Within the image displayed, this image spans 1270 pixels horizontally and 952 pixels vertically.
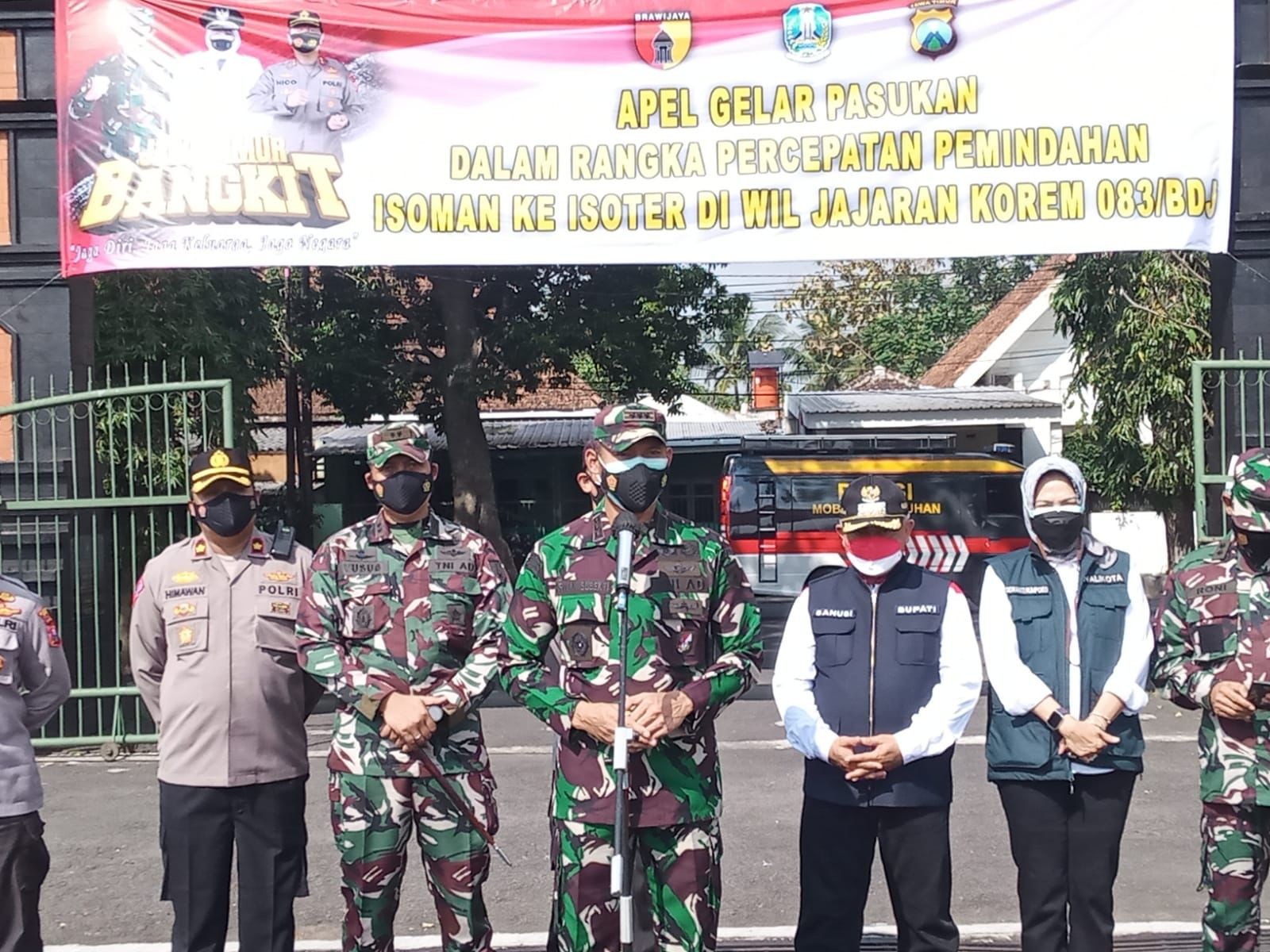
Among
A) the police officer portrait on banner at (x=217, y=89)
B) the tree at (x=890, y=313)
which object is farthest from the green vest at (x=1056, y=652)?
the tree at (x=890, y=313)

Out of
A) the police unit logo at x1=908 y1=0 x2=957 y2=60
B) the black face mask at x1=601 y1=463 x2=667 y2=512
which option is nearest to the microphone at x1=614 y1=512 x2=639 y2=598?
the black face mask at x1=601 y1=463 x2=667 y2=512

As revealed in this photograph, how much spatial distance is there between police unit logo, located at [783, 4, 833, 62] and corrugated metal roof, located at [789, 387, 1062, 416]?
60.0 feet

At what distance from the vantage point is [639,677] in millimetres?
3686

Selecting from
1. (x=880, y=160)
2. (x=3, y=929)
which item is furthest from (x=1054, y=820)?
(x=880, y=160)

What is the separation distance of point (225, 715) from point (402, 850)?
0.72 m

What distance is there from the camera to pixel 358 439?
2805cm

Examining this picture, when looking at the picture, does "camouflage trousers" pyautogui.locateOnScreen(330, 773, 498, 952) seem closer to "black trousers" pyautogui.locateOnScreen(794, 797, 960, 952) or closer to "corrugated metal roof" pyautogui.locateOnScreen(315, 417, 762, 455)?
"black trousers" pyautogui.locateOnScreen(794, 797, 960, 952)

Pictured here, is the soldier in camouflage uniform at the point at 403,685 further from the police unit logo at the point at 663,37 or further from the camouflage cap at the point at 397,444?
the police unit logo at the point at 663,37

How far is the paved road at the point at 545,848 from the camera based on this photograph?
204 inches

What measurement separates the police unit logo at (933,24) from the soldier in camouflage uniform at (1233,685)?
4056 millimetres

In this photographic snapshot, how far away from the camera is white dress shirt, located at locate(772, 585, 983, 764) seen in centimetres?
383

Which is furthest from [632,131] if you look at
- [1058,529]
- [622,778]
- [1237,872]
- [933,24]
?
[1237,872]

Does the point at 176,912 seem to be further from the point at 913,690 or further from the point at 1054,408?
the point at 1054,408

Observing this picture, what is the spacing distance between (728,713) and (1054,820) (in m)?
5.80
